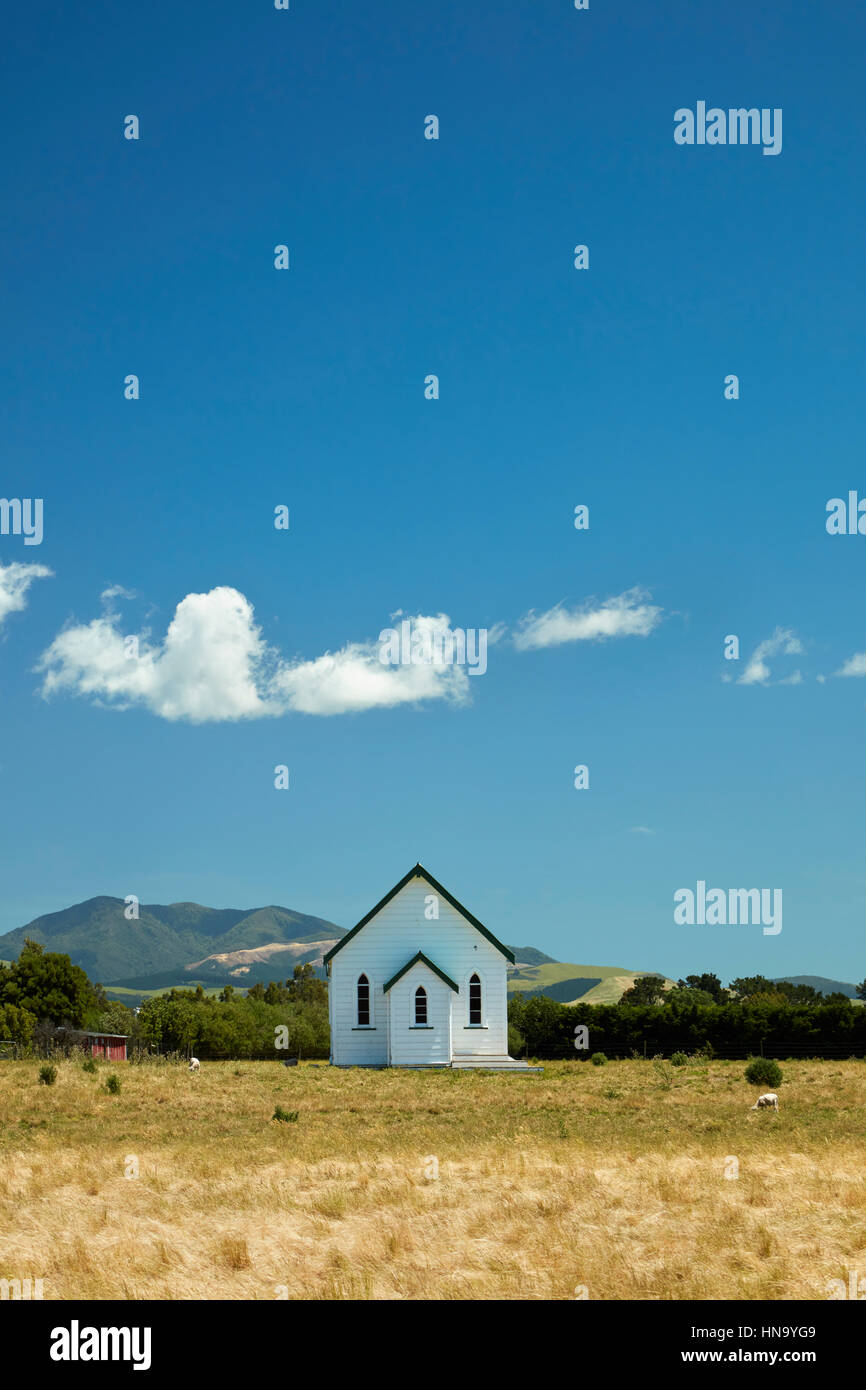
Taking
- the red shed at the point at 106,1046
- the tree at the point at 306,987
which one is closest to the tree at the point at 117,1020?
the red shed at the point at 106,1046

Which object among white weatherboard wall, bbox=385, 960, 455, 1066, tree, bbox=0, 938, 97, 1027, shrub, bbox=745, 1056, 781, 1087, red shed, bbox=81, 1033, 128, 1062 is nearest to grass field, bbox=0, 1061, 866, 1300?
shrub, bbox=745, 1056, 781, 1087

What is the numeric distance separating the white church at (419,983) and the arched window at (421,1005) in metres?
0.04

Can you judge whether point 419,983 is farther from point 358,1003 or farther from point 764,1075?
point 764,1075

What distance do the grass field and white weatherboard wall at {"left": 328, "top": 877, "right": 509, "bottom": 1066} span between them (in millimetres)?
17850

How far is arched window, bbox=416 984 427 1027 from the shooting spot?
48188 mm

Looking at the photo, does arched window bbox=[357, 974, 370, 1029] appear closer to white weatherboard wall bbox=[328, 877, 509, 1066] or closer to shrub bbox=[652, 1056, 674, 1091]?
white weatherboard wall bbox=[328, 877, 509, 1066]

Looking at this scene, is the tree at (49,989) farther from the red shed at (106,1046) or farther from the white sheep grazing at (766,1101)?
the white sheep grazing at (766,1101)

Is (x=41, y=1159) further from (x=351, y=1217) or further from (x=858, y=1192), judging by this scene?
(x=858, y=1192)

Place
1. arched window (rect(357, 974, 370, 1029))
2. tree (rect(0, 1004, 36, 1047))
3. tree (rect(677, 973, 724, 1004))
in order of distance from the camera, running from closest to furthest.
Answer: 1. arched window (rect(357, 974, 370, 1029))
2. tree (rect(0, 1004, 36, 1047))
3. tree (rect(677, 973, 724, 1004))

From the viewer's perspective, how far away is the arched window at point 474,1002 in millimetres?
50000

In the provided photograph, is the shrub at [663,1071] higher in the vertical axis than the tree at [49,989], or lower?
lower

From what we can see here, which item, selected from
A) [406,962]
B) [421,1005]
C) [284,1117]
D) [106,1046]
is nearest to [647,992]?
[106,1046]

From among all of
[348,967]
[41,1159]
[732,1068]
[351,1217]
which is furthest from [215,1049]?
[351,1217]
